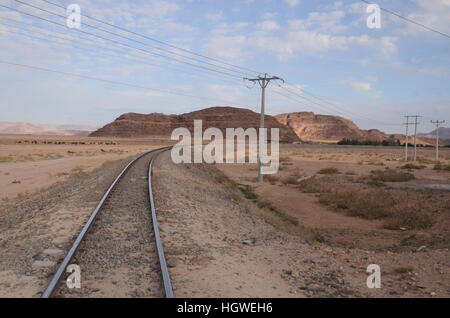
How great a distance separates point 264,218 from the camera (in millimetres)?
13812

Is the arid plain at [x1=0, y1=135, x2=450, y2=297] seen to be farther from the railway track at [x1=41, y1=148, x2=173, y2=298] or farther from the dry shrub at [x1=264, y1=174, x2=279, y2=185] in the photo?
the dry shrub at [x1=264, y1=174, x2=279, y2=185]

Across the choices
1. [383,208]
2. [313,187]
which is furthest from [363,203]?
[313,187]

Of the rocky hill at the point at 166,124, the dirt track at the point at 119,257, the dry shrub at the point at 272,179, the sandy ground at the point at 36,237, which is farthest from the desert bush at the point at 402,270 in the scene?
the rocky hill at the point at 166,124

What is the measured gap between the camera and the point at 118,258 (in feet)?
23.6

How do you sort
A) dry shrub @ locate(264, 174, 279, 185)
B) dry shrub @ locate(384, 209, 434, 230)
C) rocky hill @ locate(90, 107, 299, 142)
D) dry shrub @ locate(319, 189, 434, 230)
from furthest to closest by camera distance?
rocky hill @ locate(90, 107, 299, 142) → dry shrub @ locate(264, 174, 279, 185) → dry shrub @ locate(319, 189, 434, 230) → dry shrub @ locate(384, 209, 434, 230)

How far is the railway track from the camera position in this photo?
5.70m

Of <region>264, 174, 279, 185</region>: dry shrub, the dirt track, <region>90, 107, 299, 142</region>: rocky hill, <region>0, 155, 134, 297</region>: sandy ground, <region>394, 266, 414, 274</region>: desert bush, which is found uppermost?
<region>90, 107, 299, 142</region>: rocky hill

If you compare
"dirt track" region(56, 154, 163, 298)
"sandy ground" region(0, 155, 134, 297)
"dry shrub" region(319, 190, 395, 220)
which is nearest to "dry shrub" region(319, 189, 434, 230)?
"dry shrub" region(319, 190, 395, 220)

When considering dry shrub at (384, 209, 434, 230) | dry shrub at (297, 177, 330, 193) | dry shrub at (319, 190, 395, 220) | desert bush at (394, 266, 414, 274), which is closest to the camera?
desert bush at (394, 266, 414, 274)

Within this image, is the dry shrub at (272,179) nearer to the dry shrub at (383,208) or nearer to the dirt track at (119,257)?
the dry shrub at (383,208)

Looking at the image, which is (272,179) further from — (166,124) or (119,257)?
(166,124)

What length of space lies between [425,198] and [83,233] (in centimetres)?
1456

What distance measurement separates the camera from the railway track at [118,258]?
18.7 feet
